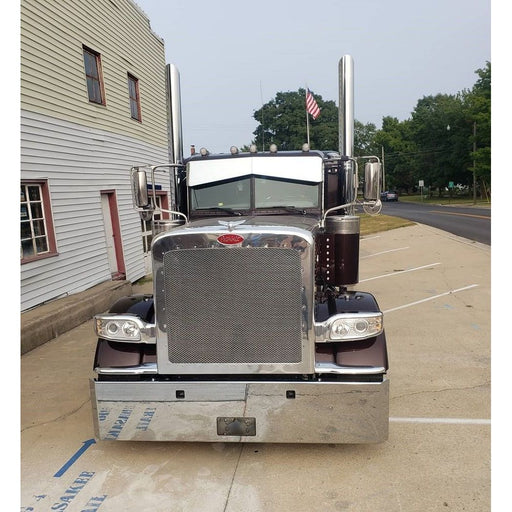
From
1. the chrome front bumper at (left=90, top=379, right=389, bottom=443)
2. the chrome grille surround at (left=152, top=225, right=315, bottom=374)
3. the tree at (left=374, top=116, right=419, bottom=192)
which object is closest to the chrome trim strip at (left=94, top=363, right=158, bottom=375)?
the chrome front bumper at (left=90, top=379, right=389, bottom=443)

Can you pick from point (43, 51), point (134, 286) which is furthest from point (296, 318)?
point (134, 286)

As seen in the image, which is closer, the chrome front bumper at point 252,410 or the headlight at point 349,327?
the chrome front bumper at point 252,410

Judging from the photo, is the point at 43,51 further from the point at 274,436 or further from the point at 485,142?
the point at 485,142

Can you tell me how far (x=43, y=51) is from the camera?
8602mm

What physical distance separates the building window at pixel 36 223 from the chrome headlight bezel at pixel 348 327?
608 cm

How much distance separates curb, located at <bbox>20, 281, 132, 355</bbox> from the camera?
7.09 metres

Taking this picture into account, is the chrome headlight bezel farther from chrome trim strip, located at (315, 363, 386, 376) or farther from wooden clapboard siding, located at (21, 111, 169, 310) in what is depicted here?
wooden clapboard siding, located at (21, 111, 169, 310)

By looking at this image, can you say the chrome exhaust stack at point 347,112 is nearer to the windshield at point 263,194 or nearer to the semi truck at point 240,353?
the windshield at point 263,194

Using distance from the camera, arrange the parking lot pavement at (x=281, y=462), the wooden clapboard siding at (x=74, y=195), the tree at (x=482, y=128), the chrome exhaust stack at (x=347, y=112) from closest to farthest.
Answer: the parking lot pavement at (x=281, y=462) < the chrome exhaust stack at (x=347, y=112) < the wooden clapboard siding at (x=74, y=195) < the tree at (x=482, y=128)

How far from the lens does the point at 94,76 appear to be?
10.8m

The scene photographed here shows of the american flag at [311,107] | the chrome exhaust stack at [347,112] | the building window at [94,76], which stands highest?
the building window at [94,76]

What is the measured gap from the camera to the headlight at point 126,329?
3764 millimetres

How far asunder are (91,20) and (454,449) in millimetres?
10784

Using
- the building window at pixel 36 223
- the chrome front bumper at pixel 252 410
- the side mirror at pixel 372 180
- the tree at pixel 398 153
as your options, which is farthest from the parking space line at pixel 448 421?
the tree at pixel 398 153
